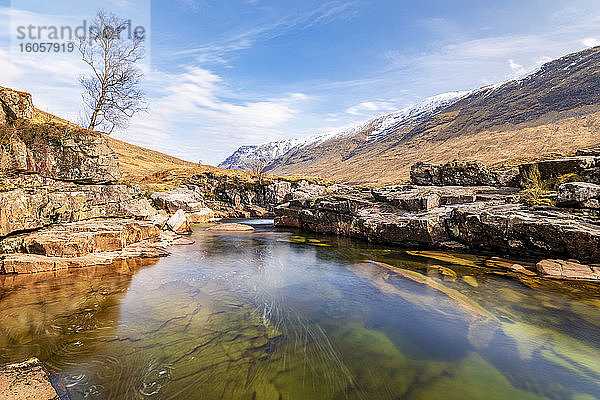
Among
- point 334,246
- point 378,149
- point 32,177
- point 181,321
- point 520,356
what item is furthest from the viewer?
point 378,149

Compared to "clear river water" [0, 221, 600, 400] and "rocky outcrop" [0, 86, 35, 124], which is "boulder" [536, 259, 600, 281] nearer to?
"clear river water" [0, 221, 600, 400]

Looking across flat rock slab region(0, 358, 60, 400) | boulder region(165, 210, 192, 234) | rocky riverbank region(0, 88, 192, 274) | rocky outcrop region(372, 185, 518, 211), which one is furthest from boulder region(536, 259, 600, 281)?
boulder region(165, 210, 192, 234)

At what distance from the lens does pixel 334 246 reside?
18.9 m

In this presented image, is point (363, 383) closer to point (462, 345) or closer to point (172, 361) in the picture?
point (462, 345)

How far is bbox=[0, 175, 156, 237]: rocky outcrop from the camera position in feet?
36.3

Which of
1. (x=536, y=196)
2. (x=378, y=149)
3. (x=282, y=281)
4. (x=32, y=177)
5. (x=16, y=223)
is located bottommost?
(x=282, y=281)

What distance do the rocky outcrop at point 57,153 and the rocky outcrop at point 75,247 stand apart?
10.3 ft

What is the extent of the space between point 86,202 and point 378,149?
5956 inches

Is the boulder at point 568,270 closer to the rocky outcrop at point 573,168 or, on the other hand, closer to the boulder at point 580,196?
the boulder at point 580,196

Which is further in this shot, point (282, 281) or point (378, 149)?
point (378, 149)

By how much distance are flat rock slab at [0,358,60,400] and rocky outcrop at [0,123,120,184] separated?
471 inches

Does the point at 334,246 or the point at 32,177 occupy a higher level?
the point at 32,177

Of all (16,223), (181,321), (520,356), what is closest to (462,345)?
(520,356)

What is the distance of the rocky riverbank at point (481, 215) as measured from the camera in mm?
11422
